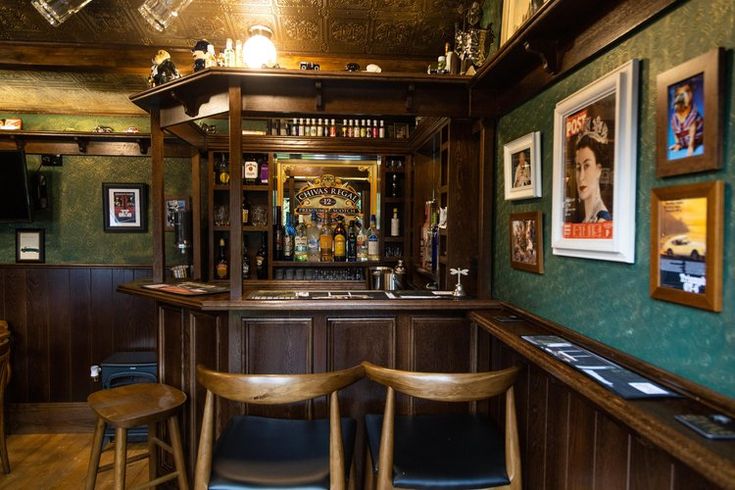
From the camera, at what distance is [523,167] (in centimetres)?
192

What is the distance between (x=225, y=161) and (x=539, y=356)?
10.1 ft

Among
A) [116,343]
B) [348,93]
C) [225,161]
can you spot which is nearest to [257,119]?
[225,161]

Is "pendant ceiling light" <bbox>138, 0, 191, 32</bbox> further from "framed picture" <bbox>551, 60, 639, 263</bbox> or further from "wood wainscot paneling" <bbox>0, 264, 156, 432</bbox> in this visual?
"wood wainscot paneling" <bbox>0, 264, 156, 432</bbox>

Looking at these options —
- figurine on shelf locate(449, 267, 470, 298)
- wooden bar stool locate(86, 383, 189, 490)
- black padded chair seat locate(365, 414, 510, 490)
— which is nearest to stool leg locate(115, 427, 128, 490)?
wooden bar stool locate(86, 383, 189, 490)

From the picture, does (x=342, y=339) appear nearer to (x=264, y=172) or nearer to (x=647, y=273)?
(x=647, y=273)

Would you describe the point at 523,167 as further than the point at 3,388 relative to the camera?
No

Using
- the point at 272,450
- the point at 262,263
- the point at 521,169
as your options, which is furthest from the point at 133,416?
the point at 521,169

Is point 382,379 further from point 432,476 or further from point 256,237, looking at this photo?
point 256,237

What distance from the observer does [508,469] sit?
138cm

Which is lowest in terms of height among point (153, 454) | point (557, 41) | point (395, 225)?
point (153, 454)

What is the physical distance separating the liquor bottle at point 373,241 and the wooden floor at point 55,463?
89.2 inches

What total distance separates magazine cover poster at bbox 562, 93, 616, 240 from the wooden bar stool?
6.29ft

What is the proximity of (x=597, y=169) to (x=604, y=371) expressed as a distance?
62 centimetres

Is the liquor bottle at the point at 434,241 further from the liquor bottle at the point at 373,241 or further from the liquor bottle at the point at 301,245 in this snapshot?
the liquor bottle at the point at 301,245
